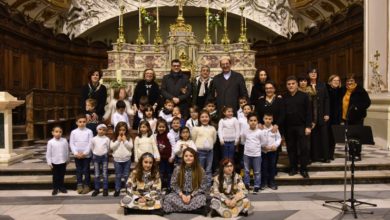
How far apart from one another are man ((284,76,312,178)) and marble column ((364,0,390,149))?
396cm

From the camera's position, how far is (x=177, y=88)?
7031 millimetres

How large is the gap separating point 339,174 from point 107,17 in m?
14.7

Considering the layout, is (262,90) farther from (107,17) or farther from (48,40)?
(107,17)

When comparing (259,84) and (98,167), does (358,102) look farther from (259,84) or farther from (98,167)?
(98,167)

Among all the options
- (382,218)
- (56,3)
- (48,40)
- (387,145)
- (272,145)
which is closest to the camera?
(382,218)

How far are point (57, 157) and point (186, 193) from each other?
214 centimetres

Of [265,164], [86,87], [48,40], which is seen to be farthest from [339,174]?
[48,40]

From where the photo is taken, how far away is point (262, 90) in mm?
6828

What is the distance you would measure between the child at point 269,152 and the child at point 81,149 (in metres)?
2.57

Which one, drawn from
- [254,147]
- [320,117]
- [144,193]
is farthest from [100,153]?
[320,117]

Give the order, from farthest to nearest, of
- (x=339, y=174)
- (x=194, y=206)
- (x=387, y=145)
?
(x=387, y=145) < (x=339, y=174) < (x=194, y=206)

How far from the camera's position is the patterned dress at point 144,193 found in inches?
198

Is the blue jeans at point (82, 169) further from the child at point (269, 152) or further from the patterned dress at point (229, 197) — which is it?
the child at point (269, 152)

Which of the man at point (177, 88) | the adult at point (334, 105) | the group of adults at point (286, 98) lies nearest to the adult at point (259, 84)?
the group of adults at point (286, 98)
